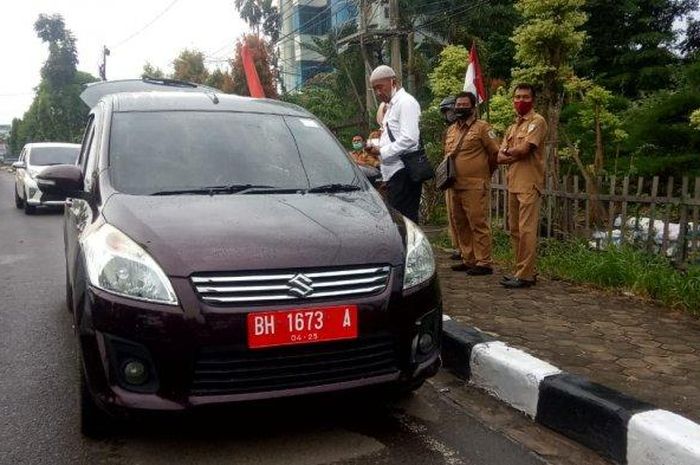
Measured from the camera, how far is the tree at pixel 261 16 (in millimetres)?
42125

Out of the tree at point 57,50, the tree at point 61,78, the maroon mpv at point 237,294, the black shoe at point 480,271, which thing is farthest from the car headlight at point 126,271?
the tree at point 57,50

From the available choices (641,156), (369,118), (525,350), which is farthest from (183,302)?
(369,118)

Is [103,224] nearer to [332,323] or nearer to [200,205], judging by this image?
[200,205]

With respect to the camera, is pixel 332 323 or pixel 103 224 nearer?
pixel 332 323

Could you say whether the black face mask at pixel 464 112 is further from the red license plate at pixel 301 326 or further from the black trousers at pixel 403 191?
the red license plate at pixel 301 326

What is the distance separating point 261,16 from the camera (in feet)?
140

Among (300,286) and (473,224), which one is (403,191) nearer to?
(473,224)

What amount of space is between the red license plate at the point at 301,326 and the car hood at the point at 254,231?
0.61 ft

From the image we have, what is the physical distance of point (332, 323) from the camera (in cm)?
256

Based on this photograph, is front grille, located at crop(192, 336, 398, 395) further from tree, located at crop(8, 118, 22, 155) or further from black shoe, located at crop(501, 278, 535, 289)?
tree, located at crop(8, 118, 22, 155)

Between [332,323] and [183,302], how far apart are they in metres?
0.57

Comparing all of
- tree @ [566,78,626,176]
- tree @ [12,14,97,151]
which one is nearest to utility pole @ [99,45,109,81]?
tree @ [12,14,97,151]

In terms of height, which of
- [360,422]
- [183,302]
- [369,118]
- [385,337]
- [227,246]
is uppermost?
[369,118]

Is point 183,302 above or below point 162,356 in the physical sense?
above
